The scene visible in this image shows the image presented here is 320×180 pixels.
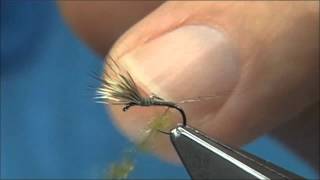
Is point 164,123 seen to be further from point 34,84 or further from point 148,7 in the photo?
point 34,84

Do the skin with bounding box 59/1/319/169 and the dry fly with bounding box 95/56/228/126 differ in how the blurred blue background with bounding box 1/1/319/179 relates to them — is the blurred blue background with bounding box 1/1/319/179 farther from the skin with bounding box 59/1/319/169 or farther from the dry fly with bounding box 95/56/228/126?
the dry fly with bounding box 95/56/228/126

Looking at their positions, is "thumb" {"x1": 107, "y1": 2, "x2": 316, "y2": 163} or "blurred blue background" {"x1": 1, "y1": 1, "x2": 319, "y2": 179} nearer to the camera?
"thumb" {"x1": 107, "y1": 2, "x2": 316, "y2": 163}

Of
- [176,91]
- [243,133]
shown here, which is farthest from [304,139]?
[176,91]

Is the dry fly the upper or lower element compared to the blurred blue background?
upper

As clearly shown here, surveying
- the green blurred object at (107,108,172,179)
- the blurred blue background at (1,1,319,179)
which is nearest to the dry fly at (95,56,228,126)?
the green blurred object at (107,108,172,179)

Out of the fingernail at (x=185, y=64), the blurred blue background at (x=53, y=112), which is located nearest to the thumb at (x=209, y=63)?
the fingernail at (x=185, y=64)

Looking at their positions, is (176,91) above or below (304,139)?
above

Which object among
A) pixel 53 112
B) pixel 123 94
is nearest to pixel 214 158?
pixel 123 94
